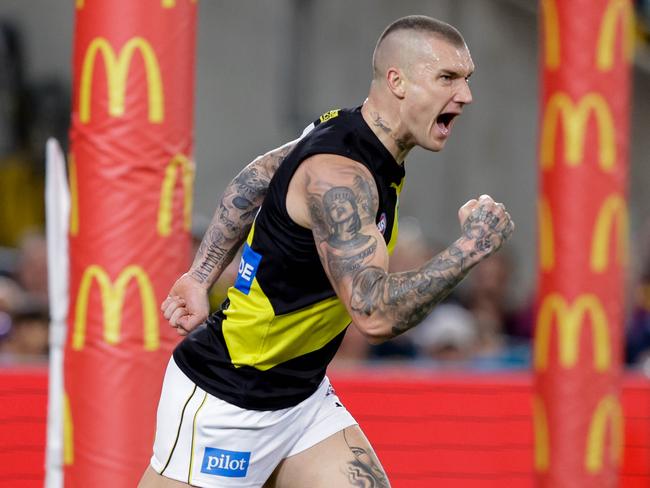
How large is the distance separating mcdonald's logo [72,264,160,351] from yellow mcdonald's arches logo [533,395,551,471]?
1940mm

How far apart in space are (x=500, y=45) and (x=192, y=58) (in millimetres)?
7042

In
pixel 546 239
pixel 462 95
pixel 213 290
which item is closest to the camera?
pixel 462 95

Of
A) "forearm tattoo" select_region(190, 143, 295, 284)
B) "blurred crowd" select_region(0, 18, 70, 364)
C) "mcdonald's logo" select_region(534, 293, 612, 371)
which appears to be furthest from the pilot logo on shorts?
"blurred crowd" select_region(0, 18, 70, 364)

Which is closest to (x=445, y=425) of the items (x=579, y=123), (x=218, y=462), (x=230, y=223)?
(x=579, y=123)

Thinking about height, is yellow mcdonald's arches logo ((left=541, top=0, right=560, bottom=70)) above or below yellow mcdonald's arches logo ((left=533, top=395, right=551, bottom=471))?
above

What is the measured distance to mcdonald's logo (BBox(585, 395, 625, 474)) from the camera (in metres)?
6.05

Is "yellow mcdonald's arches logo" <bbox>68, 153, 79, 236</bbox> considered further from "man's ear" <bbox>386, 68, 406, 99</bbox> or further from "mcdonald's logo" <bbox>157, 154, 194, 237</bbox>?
"man's ear" <bbox>386, 68, 406, 99</bbox>

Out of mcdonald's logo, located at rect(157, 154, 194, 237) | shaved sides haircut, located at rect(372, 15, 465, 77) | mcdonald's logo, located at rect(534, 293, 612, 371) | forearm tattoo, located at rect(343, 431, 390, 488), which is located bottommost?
forearm tattoo, located at rect(343, 431, 390, 488)

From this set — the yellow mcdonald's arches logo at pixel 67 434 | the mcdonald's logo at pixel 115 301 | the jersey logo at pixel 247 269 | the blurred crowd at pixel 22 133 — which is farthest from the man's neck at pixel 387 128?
the blurred crowd at pixel 22 133

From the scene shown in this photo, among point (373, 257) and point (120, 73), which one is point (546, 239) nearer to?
point (120, 73)

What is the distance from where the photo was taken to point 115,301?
4.89 m

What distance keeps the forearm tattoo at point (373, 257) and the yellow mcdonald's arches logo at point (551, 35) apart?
264cm

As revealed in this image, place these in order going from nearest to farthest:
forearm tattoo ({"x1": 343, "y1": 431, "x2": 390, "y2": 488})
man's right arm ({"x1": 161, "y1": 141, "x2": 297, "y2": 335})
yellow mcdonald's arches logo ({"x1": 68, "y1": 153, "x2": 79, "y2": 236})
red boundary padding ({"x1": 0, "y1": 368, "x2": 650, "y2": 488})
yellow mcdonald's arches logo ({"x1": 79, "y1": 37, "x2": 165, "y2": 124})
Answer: forearm tattoo ({"x1": 343, "y1": 431, "x2": 390, "y2": 488}) → man's right arm ({"x1": 161, "y1": 141, "x2": 297, "y2": 335}) → yellow mcdonald's arches logo ({"x1": 79, "y1": 37, "x2": 165, "y2": 124}) → yellow mcdonald's arches logo ({"x1": 68, "y1": 153, "x2": 79, "y2": 236}) → red boundary padding ({"x1": 0, "y1": 368, "x2": 650, "y2": 488})

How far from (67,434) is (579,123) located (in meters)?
2.63
